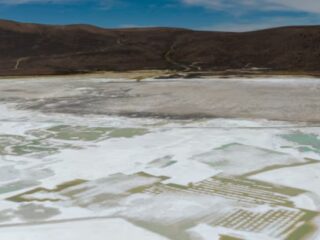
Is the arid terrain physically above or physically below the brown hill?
below

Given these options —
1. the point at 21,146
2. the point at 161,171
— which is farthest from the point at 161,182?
the point at 21,146

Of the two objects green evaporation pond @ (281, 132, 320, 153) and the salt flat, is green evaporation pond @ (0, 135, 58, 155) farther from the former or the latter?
green evaporation pond @ (281, 132, 320, 153)

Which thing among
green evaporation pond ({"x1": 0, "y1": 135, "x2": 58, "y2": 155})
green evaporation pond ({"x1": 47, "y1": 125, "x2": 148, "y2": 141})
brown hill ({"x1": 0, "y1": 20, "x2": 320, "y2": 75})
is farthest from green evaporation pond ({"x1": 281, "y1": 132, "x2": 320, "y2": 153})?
brown hill ({"x1": 0, "y1": 20, "x2": 320, "y2": 75})

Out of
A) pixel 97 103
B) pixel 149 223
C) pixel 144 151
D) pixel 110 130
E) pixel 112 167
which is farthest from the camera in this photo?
pixel 97 103

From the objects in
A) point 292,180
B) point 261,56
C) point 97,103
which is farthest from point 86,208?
point 261,56

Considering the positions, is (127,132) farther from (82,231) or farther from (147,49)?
(147,49)

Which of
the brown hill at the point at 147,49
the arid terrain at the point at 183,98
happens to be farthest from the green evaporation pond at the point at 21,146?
the brown hill at the point at 147,49

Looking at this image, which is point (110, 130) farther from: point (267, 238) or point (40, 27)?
point (40, 27)
